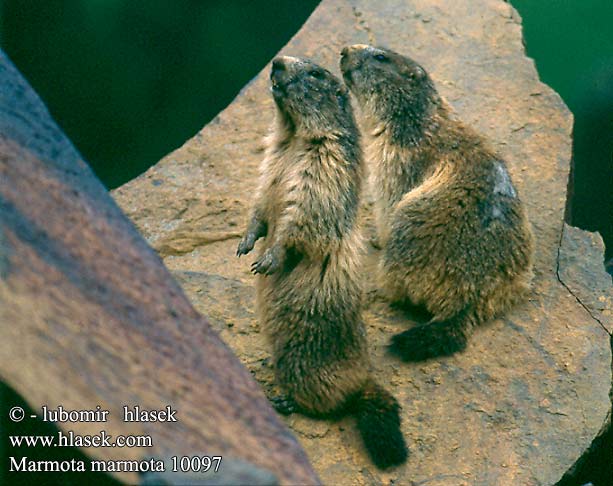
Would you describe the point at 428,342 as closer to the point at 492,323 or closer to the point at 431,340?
the point at 431,340

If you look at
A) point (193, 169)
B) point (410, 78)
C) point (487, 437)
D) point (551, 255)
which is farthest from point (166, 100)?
point (487, 437)

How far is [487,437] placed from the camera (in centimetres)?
412

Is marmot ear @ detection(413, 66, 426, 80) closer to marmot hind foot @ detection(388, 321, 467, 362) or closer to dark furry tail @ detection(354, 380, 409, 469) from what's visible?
marmot hind foot @ detection(388, 321, 467, 362)

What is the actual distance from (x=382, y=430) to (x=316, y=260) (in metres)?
0.91

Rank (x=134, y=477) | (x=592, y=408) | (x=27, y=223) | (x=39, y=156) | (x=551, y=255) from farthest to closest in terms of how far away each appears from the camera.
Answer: (x=551, y=255) < (x=592, y=408) < (x=39, y=156) < (x=27, y=223) < (x=134, y=477)

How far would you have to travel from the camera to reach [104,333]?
97.5 inches

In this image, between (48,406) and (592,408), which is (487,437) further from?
(48,406)

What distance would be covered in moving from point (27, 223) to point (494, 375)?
2.74m

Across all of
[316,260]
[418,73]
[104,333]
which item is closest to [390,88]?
[418,73]

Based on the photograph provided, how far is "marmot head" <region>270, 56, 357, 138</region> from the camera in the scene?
4477 mm

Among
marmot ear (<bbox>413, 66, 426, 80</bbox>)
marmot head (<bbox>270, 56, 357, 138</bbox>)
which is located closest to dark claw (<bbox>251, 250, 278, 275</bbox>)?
marmot head (<bbox>270, 56, 357, 138</bbox>)

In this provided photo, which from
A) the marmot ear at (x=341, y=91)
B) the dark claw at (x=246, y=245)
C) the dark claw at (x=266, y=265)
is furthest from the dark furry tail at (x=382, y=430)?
the marmot ear at (x=341, y=91)

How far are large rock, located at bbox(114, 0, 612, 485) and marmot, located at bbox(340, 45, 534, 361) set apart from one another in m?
0.16

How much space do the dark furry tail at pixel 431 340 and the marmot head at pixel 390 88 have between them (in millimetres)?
1382
